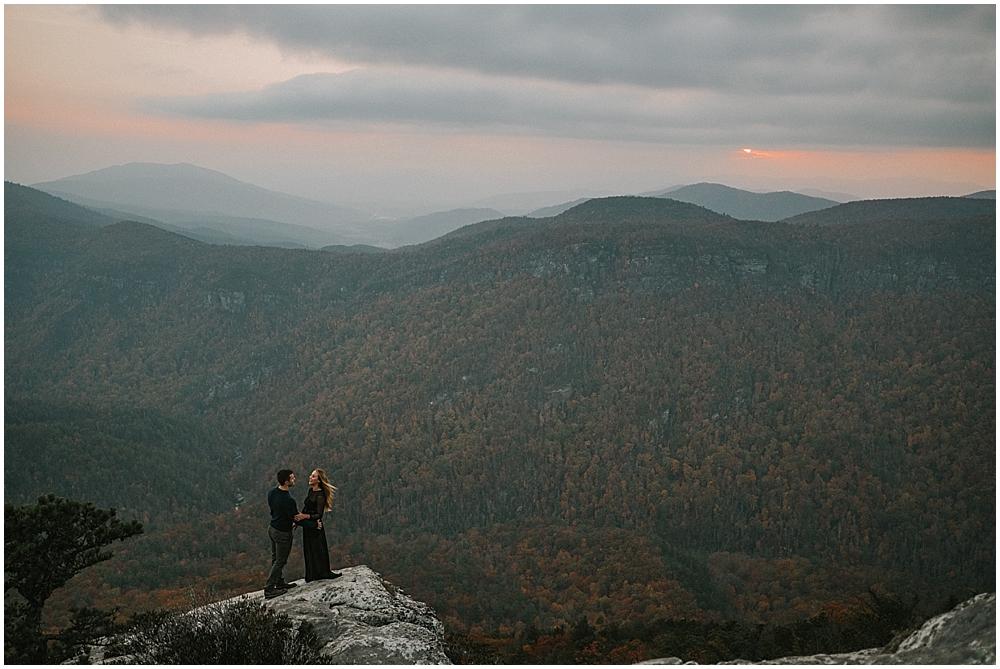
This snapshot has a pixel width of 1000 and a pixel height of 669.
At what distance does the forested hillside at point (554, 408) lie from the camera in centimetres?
7706

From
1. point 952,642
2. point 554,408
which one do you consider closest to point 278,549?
point 952,642

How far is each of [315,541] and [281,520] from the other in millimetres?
1377

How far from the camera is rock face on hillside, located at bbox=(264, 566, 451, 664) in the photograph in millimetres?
13016

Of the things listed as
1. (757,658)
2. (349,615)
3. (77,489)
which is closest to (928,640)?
(757,658)

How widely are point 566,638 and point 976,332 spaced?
12521 cm

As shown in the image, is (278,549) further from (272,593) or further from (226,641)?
(226,641)

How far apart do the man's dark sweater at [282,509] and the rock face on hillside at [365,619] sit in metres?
1.73

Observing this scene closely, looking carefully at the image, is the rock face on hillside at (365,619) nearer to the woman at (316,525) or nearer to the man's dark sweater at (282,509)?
the woman at (316,525)

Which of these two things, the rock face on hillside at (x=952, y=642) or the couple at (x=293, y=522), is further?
the couple at (x=293, y=522)

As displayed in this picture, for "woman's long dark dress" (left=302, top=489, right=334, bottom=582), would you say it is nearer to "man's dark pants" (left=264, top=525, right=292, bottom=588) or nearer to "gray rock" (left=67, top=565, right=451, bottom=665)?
"gray rock" (left=67, top=565, right=451, bottom=665)

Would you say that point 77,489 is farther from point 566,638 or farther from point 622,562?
point 566,638

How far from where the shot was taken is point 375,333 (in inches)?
5861

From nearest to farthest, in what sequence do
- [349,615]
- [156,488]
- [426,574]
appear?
[349,615] → [426,574] → [156,488]

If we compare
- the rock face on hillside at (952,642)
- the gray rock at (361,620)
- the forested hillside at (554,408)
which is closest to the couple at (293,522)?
the gray rock at (361,620)
